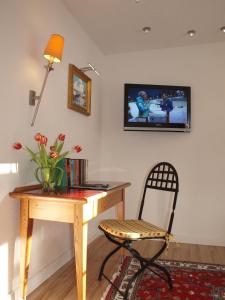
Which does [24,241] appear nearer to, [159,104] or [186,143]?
[159,104]

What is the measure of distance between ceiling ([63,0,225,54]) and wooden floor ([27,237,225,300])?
2398 millimetres

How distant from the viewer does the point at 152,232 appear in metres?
2.04

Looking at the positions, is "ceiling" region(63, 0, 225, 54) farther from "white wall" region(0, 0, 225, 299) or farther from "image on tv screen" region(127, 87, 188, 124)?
"image on tv screen" region(127, 87, 188, 124)

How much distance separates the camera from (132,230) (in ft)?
6.77

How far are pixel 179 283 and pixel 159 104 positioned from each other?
6.34 feet

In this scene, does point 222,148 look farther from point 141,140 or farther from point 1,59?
point 1,59

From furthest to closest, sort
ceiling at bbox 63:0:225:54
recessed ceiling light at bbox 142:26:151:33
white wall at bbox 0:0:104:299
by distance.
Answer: recessed ceiling light at bbox 142:26:151:33 → ceiling at bbox 63:0:225:54 → white wall at bbox 0:0:104:299

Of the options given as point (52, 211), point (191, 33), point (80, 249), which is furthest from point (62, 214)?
point (191, 33)

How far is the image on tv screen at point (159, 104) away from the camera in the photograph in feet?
11.0

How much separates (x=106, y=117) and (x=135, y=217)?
53.3 inches

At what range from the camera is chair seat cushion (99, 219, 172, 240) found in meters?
1.97

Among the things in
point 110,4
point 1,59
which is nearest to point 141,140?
point 110,4

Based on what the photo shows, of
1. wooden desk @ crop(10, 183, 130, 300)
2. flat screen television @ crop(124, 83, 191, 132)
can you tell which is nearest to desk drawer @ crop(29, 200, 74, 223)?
wooden desk @ crop(10, 183, 130, 300)

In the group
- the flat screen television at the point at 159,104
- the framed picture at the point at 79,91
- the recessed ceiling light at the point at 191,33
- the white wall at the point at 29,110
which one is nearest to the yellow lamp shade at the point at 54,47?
the white wall at the point at 29,110
